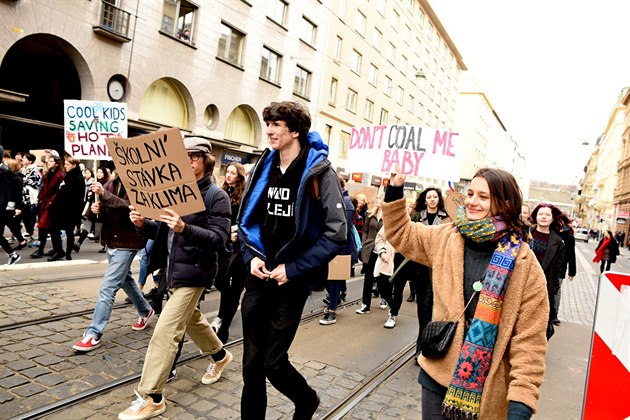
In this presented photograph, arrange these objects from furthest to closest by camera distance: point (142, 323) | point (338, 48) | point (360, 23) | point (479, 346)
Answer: point (360, 23) → point (338, 48) → point (142, 323) → point (479, 346)

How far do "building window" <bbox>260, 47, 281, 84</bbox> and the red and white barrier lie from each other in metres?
22.5

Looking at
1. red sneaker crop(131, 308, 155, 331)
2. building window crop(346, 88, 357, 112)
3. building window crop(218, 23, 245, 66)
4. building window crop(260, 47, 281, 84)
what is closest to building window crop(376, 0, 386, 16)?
building window crop(346, 88, 357, 112)

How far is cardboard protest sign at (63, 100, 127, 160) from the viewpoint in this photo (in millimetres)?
6562

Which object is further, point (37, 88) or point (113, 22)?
point (37, 88)

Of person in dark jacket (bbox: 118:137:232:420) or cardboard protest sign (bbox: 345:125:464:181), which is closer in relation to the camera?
person in dark jacket (bbox: 118:137:232:420)

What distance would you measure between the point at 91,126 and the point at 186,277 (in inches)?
169

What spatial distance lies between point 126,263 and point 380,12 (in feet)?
112

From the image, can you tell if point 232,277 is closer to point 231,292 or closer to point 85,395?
point 231,292

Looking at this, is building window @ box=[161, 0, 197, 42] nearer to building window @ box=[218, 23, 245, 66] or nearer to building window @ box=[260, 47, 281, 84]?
building window @ box=[218, 23, 245, 66]

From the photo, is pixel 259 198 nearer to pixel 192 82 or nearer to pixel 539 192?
pixel 192 82

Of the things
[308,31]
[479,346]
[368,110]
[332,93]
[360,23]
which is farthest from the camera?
[368,110]

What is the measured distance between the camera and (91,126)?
Answer: 688 cm

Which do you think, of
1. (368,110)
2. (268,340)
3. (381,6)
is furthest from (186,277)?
(381,6)

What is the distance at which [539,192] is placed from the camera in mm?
131875
